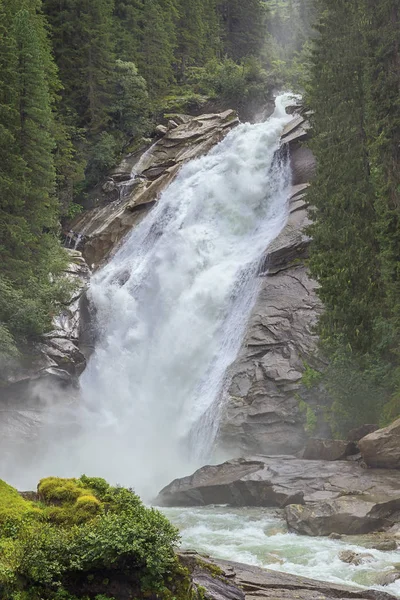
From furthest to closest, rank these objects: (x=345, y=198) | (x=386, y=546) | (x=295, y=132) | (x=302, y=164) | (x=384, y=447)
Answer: (x=295, y=132), (x=302, y=164), (x=345, y=198), (x=384, y=447), (x=386, y=546)

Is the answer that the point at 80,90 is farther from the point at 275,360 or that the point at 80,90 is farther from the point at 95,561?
the point at 95,561

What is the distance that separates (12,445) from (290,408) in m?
11.6

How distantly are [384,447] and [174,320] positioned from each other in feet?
46.0

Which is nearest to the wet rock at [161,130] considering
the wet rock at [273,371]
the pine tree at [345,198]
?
the wet rock at [273,371]

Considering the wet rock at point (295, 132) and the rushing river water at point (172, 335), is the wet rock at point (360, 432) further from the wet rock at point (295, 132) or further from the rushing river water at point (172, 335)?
the wet rock at point (295, 132)

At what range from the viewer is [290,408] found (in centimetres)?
2197

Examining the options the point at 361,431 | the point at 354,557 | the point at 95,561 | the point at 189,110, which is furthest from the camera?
the point at 189,110

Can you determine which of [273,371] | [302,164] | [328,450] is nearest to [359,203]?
[273,371]

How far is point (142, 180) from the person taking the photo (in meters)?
38.0

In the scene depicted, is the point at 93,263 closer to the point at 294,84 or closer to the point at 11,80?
the point at 11,80

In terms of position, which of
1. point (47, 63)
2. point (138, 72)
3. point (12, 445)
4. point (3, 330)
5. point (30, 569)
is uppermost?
point (138, 72)

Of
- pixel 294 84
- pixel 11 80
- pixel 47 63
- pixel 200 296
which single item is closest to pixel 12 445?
pixel 200 296

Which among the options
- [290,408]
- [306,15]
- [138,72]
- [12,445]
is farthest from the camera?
→ [306,15]

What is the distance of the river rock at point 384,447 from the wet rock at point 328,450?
154 cm
